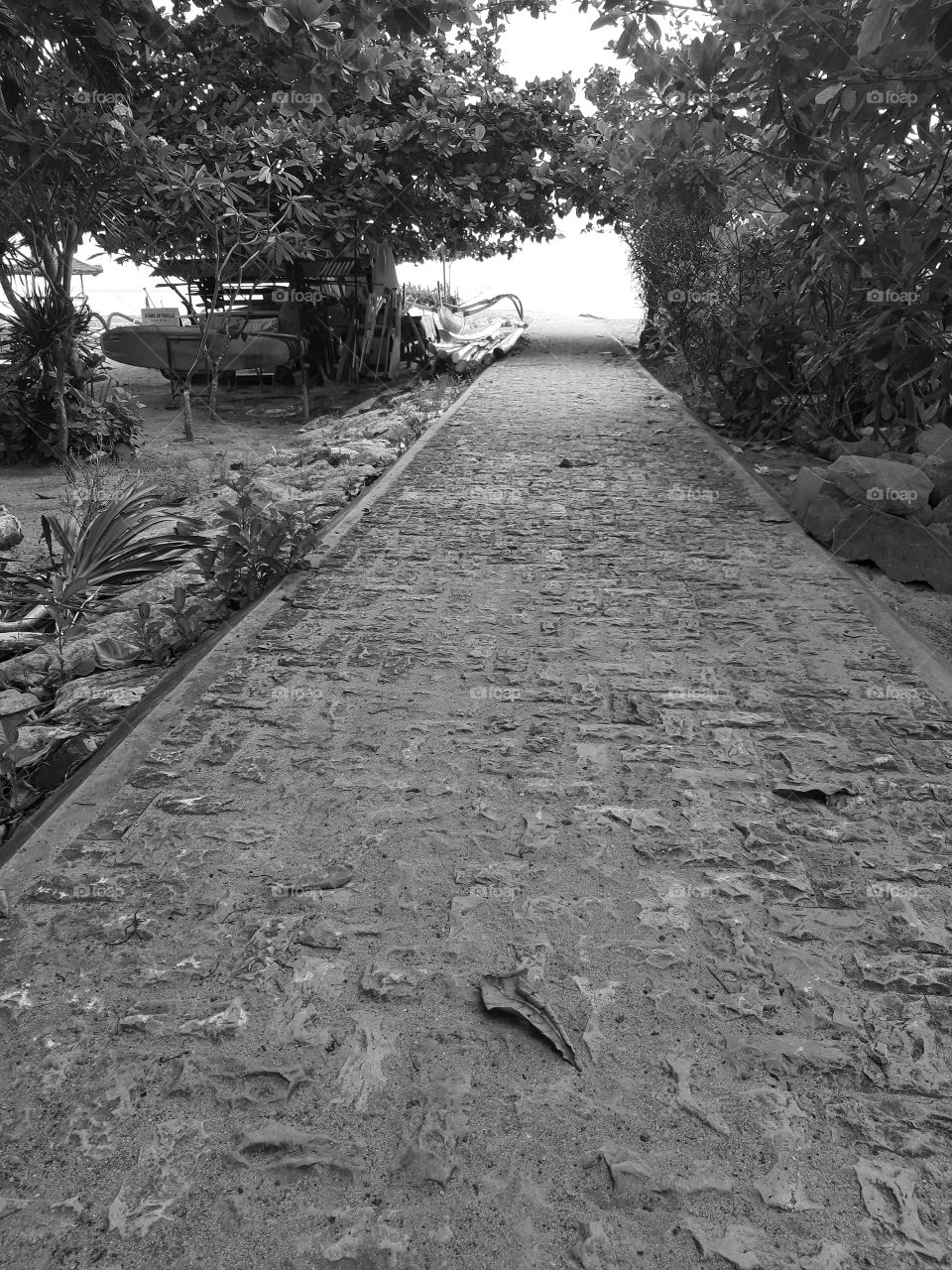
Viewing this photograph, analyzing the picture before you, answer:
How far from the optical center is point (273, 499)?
20.7 ft

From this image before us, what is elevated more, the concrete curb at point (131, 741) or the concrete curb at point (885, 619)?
the concrete curb at point (885, 619)

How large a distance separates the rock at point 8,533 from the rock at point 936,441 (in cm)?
567

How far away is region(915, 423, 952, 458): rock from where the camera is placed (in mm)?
5780

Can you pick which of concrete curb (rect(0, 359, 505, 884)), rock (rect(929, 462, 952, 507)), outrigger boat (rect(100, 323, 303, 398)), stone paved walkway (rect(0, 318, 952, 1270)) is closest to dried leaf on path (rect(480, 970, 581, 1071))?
stone paved walkway (rect(0, 318, 952, 1270))

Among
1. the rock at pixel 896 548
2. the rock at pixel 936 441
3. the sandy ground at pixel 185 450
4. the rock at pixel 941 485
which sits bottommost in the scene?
the sandy ground at pixel 185 450

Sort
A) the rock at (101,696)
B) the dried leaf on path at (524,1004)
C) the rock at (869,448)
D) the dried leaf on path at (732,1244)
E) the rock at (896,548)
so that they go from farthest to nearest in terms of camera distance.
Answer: the rock at (869,448), the rock at (896,548), the rock at (101,696), the dried leaf on path at (524,1004), the dried leaf on path at (732,1244)

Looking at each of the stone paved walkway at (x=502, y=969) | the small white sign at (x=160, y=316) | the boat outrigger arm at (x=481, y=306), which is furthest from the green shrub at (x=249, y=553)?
the boat outrigger arm at (x=481, y=306)

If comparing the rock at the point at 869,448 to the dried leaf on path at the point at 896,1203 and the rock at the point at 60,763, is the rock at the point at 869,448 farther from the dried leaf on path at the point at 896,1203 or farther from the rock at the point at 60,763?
the dried leaf on path at the point at 896,1203

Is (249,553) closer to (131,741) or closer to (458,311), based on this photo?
(131,741)

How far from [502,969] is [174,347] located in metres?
10.9

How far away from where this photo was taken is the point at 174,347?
11.6 meters

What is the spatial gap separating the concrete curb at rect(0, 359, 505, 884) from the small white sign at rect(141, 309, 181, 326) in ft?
25.0

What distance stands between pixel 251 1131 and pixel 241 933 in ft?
1.94

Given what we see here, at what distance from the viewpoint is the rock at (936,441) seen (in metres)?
5.78
